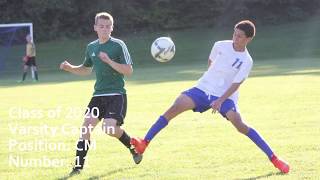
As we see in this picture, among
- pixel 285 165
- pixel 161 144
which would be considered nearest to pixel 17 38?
pixel 161 144

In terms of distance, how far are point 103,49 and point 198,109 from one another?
A: 1.28m

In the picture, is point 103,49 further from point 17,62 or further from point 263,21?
point 263,21

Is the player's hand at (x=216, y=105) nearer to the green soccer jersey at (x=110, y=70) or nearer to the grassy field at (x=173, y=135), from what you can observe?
the grassy field at (x=173, y=135)

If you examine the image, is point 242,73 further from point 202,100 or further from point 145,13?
point 145,13

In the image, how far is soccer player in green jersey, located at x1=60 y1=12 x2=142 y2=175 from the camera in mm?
7453

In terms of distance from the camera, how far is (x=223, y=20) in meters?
45.6

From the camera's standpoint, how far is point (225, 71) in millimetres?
7699

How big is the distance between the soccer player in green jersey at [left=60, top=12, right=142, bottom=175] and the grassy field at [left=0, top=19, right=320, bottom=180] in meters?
0.31

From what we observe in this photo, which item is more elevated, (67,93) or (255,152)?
(255,152)

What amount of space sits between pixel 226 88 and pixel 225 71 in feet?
0.64

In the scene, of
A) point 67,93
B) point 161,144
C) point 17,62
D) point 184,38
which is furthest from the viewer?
point 184,38

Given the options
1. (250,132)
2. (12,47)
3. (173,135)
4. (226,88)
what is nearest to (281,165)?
(250,132)

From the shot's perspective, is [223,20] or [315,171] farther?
[223,20]

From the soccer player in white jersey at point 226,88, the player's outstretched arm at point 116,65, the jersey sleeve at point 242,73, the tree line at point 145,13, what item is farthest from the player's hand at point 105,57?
the tree line at point 145,13
